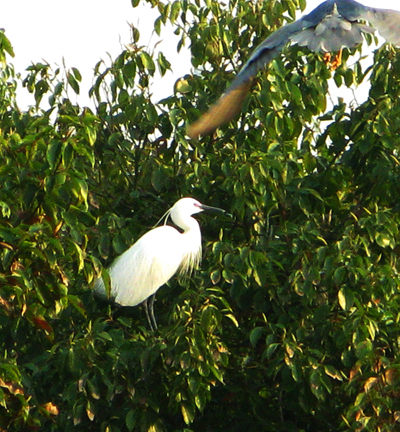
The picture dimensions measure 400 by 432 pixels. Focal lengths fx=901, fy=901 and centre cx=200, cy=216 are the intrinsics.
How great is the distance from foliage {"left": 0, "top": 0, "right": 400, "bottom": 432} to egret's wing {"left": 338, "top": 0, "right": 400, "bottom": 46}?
0.60 feet

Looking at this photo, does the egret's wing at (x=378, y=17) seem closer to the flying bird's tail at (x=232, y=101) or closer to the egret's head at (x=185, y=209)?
the flying bird's tail at (x=232, y=101)

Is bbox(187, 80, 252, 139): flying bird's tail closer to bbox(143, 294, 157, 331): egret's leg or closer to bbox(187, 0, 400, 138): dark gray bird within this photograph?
bbox(187, 0, 400, 138): dark gray bird

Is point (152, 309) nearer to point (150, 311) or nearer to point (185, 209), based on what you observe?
point (150, 311)

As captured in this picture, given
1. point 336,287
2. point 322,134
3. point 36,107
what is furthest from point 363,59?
point 36,107

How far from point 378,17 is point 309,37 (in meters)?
0.41

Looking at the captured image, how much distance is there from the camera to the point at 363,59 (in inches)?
189

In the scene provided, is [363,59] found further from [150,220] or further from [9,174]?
[9,174]

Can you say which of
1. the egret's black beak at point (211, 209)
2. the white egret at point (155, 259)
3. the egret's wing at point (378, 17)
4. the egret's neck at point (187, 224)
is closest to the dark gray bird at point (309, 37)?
the egret's wing at point (378, 17)

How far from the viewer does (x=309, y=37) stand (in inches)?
165

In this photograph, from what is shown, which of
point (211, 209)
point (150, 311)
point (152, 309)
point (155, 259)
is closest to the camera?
point (211, 209)

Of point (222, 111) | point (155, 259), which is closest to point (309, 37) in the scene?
point (222, 111)

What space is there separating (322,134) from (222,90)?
1.91ft

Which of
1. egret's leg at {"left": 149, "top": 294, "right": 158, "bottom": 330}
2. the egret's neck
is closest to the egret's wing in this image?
the egret's neck

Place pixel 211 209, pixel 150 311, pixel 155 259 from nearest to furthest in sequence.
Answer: pixel 211 209 → pixel 150 311 → pixel 155 259
